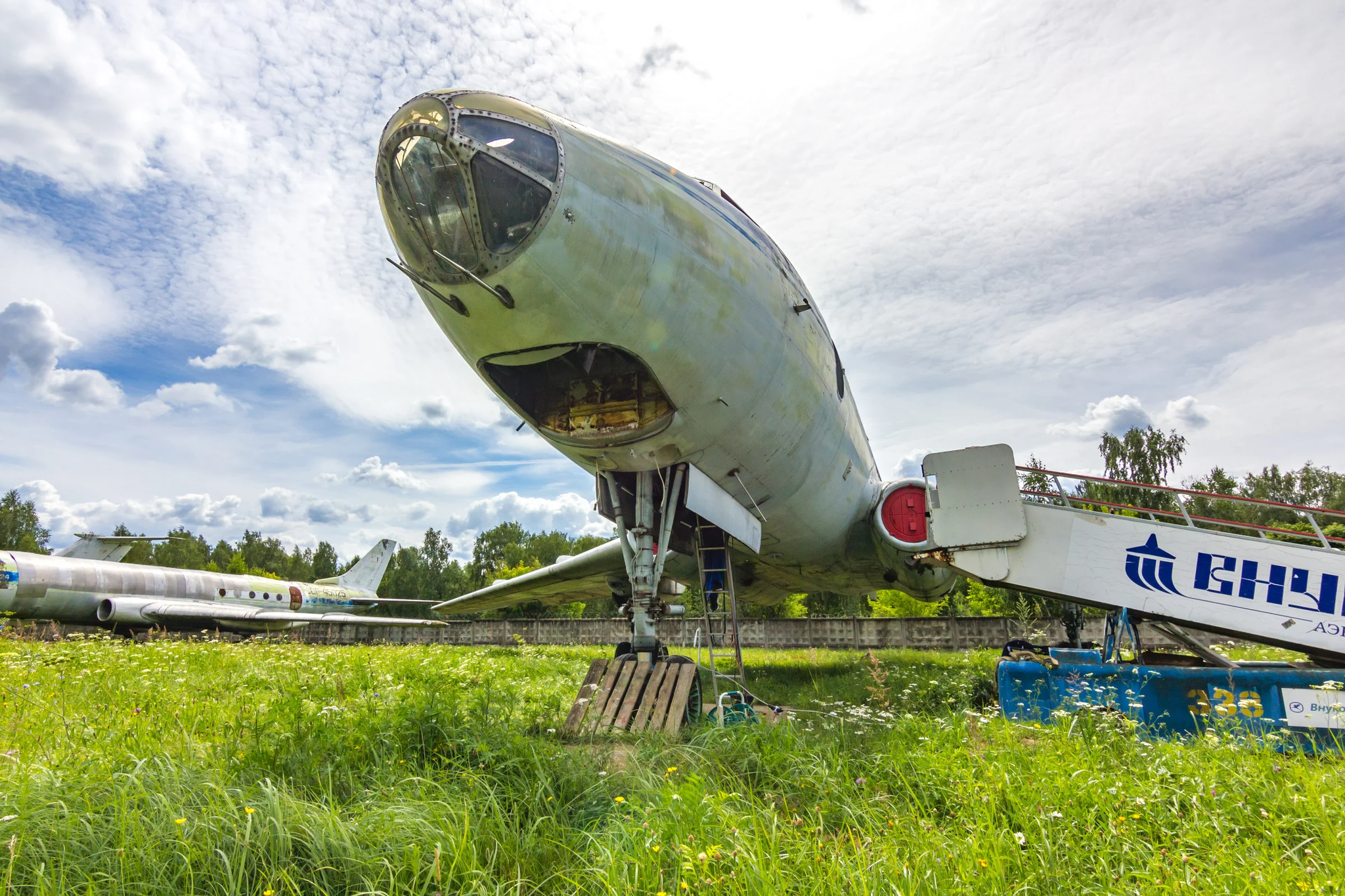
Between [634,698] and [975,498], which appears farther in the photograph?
[975,498]

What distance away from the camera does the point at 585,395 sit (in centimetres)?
602

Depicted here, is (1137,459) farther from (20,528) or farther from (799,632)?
(20,528)

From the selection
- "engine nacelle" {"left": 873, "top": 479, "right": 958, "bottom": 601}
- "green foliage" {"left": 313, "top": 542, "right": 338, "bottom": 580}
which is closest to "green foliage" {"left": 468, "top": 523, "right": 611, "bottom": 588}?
"green foliage" {"left": 313, "top": 542, "right": 338, "bottom": 580}

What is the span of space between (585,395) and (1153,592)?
4792mm

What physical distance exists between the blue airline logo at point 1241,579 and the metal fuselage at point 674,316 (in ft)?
9.45

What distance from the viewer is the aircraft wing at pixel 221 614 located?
19203mm

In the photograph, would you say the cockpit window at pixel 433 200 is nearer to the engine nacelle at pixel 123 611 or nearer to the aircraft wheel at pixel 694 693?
the aircraft wheel at pixel 694 693

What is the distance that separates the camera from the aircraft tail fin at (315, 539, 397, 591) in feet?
98.3

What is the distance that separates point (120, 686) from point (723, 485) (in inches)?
210

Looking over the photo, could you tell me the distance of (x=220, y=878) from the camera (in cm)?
202

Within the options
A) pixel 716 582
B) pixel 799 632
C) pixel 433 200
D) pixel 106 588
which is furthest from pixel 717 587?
pixel 106 588

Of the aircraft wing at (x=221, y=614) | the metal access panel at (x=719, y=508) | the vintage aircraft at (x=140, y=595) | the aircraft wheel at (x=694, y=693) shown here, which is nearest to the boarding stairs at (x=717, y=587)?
the metal access panel at (x=719, y=508)

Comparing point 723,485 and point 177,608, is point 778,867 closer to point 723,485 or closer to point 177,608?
point 723,485

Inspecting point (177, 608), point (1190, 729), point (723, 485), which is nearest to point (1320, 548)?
point (1190, 729)
